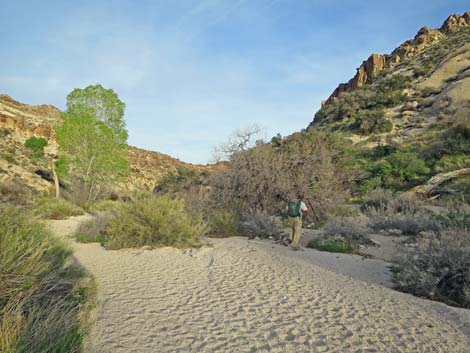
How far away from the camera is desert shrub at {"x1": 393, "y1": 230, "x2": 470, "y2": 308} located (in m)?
4.55

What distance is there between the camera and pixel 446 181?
14555 mm

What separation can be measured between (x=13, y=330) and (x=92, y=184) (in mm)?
21342

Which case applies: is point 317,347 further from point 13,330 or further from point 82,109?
point 82,109

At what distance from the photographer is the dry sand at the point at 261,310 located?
318cm

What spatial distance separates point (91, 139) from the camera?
21.1m

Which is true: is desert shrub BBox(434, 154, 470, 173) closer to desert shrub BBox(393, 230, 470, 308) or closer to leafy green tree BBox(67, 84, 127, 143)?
desert shrub BBox(393, 230, 470, 308)

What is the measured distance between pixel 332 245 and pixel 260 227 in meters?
2.69

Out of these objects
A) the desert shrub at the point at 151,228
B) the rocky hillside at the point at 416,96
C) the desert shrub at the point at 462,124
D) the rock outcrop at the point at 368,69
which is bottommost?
the desert shrub at the point at 151,228

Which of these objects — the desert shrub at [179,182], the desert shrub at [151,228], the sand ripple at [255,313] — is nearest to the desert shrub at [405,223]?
the sand ripple at [255,313]

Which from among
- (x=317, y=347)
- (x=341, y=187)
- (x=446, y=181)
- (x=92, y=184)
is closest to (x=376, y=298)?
(x=317, y=347)

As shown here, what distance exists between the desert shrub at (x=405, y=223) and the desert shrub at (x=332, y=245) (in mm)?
2629

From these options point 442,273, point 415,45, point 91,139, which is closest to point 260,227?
point 442,273

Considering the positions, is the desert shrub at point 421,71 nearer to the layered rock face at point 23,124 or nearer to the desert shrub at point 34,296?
the layered rock face at point 23,124

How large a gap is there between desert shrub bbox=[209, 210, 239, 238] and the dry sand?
3.19 m
